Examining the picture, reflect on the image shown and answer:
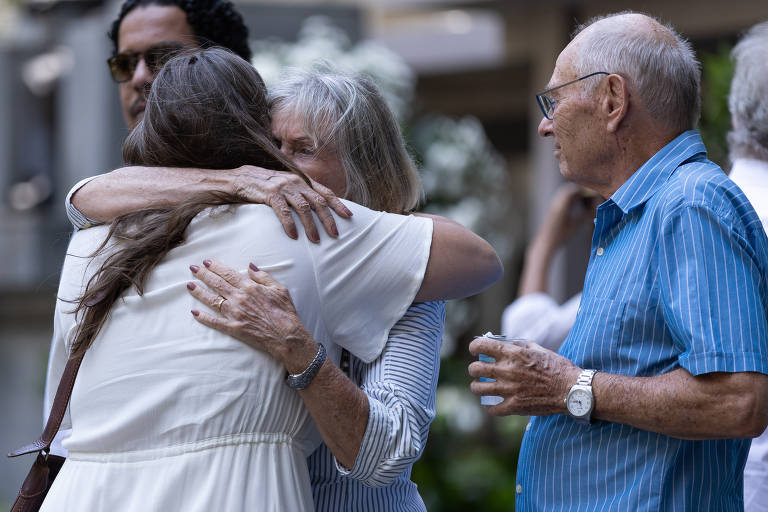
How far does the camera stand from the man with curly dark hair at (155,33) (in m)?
3.46

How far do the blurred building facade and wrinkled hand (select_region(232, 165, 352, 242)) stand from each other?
779 centimetres

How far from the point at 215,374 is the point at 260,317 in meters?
0.15

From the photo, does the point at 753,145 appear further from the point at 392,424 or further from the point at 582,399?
the point at 392,424

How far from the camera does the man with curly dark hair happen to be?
3.46 m

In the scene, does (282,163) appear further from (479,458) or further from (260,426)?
(479,458)

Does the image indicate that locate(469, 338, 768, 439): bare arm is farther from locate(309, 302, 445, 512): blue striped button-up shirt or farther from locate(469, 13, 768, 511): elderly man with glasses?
locate(309, 302, 445, 512): blue striped button-up shirt

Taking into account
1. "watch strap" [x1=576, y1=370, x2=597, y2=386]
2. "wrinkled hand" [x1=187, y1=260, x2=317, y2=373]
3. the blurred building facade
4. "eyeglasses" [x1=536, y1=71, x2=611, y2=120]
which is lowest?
the blurred building facade

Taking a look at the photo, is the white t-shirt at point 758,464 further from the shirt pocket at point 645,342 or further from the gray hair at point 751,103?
the shirt pocket at point 645,342

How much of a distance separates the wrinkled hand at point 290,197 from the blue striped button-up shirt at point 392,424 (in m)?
0.33

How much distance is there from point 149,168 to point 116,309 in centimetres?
35

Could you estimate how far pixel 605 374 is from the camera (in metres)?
2.20

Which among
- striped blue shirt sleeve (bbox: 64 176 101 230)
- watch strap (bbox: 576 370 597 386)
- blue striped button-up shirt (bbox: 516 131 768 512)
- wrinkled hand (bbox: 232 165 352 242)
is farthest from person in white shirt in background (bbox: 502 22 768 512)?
striped blue shirt sleeve (bbox: 64 176 101 230)

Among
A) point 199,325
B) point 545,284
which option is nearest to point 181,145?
point 199,325

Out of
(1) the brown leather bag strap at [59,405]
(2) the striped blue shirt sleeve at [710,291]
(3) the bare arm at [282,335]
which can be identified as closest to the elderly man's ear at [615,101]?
(2) the striped blue shirt sleeve at [710,291]
